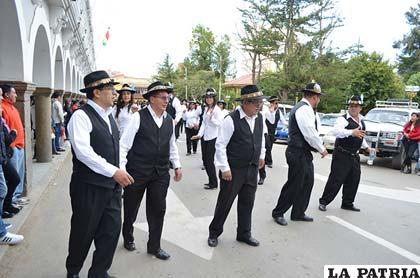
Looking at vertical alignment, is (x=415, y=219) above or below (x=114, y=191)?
below

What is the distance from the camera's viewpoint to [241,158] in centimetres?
461

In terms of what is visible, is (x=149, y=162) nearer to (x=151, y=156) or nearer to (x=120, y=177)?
(x=151, y=156)

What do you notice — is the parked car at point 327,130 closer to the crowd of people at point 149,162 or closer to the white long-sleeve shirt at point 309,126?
the crowd of people at point 149,162

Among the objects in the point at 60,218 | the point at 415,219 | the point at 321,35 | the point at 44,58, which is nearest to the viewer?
the point at 60,218

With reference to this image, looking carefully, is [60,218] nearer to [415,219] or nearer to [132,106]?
[132,106]

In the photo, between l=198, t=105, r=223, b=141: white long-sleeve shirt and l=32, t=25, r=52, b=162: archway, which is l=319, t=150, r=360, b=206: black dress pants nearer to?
l=198, t=105, r=223, b=141: white long-sleeve shirt

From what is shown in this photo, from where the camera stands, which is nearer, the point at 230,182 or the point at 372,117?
the point at 230,182

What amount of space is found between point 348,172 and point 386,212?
3.45ft

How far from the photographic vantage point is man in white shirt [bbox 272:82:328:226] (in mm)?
5429

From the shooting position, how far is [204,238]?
493 centimetres

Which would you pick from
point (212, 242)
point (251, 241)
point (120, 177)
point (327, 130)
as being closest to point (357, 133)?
point (251, 241)

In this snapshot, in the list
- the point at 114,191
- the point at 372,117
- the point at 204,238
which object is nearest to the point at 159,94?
the point at 114,191

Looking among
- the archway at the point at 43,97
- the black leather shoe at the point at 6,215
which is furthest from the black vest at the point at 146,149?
the archway at the point at 43,97

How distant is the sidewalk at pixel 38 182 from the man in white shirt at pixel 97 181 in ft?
4.89
